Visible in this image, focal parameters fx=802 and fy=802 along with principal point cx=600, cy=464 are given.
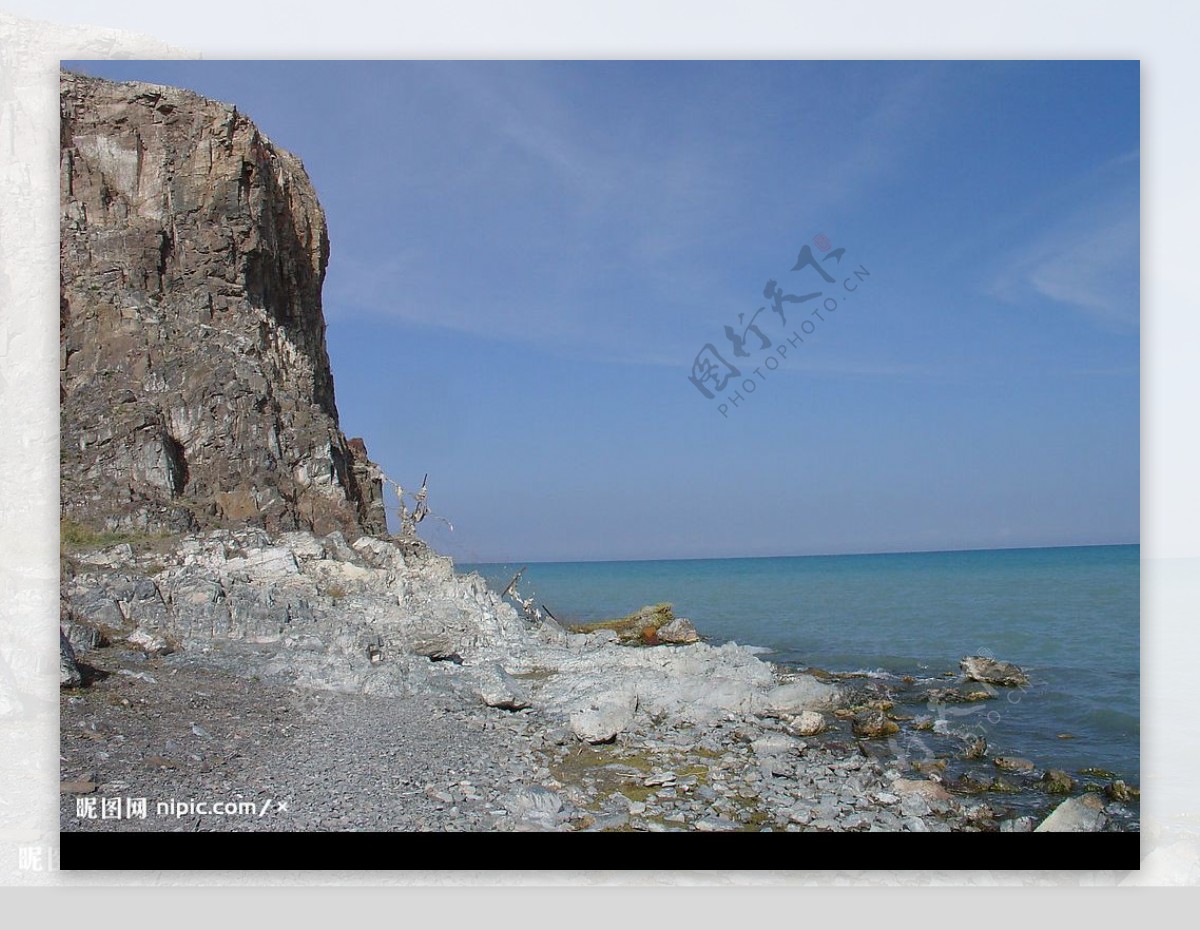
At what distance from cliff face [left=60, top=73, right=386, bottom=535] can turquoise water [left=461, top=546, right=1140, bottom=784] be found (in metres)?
4.84

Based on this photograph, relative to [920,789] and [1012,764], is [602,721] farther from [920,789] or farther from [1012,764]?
[1012,764]

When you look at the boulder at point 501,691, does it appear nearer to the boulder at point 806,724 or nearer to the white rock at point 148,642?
the boulder at point 806,724

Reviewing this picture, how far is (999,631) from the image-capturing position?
11266 millimetres

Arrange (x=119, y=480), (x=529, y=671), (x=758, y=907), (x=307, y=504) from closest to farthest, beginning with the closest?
(x=758, y=907) < (x=529, y=671) < (x=119, y=480) < (x=307, y=504)

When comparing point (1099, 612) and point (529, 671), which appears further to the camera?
point (1099, 612)

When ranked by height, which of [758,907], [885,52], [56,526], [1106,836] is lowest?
[758,907]

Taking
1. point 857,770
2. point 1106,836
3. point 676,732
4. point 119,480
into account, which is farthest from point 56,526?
point 1106,836

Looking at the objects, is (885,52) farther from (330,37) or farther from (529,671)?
(529,671)

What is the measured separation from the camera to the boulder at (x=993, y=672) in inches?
363

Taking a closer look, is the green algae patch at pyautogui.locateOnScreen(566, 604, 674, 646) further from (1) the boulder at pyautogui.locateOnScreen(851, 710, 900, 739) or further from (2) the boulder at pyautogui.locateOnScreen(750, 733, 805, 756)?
(2) the boulder at pyautogui.locateOnScreen(750, 733, 805, 756)

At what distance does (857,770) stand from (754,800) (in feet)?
3.90

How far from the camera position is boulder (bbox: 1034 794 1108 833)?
20.3 ft

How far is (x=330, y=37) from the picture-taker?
6293 mm

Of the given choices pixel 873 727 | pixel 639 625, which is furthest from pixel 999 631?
pixel 639 625
